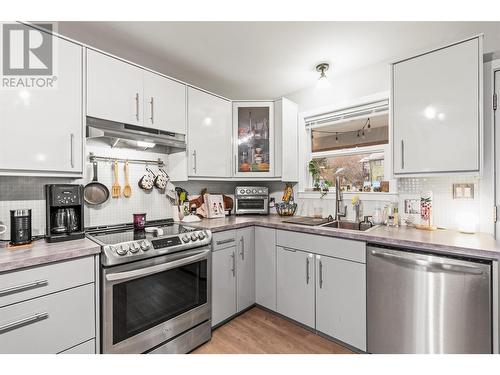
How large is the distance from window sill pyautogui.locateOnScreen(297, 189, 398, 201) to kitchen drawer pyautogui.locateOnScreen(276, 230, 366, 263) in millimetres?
729

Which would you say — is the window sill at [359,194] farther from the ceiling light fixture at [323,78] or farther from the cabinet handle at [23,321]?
the cabinet handle at [23,321]

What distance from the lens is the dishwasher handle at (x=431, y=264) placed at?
4.48ft

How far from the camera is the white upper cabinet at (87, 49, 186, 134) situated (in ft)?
5.61

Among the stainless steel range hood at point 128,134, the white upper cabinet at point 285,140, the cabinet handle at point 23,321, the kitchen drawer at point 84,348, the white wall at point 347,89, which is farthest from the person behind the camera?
the white upper cabinet at point 285,140

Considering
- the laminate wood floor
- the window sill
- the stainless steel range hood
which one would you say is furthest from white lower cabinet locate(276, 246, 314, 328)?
the stainless steel range hood

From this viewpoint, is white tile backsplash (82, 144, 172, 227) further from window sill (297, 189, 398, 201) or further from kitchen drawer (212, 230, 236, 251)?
window sill (297, 189, 398, 201)

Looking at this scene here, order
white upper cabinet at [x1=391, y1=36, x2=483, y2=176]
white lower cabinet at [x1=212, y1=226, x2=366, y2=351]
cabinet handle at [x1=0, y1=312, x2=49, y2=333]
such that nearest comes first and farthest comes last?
cabinet handle at [x1=0, y1=312, x2=49, y2=333] < white upper cabinet at [x1=391, y1=36, x2=483, y2=176] < white lower cabinet at [x1=212, y1=226, x2=366, y2=351]

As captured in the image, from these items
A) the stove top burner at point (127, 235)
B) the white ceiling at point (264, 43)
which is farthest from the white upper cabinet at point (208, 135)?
the stove top burner at point (127, 235)

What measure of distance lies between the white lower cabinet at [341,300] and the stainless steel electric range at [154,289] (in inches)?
36.1

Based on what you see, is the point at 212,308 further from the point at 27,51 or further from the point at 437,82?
the point at 437,82

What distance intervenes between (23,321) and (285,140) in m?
2.46

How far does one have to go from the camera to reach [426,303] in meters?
1.49

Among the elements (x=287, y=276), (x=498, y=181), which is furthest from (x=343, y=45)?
(x=287, y=276)

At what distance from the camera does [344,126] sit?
2650mm
